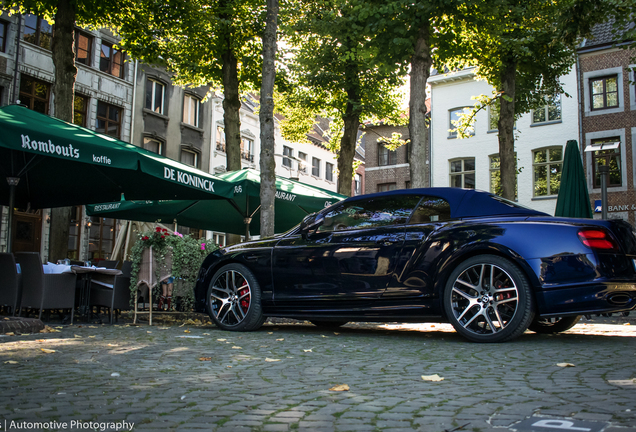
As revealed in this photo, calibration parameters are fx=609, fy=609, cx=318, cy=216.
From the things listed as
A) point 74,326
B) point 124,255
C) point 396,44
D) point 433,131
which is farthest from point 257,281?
point 433,131

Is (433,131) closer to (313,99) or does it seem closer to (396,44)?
(313,99)

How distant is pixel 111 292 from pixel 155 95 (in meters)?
22.2

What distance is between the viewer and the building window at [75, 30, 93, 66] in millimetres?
24734

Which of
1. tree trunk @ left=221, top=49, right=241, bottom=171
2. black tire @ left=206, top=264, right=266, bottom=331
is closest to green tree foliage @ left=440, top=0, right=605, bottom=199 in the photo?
tree trunk @ left=221, top=49, right=241, bottom=171

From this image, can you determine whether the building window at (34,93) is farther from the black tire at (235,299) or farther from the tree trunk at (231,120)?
the black tire at (235,299)

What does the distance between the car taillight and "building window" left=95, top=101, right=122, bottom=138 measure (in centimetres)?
2316

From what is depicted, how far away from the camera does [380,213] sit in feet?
22.5

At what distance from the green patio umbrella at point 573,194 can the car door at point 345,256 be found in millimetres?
6786

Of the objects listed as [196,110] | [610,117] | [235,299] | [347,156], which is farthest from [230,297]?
[196,110]

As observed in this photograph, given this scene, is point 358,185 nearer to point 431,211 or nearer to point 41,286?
point 41,286

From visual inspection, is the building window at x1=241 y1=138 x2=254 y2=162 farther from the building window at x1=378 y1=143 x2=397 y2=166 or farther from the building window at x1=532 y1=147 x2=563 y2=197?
the building window at x1=532 y1=147 x2=563 y2=197

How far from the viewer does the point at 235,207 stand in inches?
514

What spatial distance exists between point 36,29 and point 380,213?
20.5 metres

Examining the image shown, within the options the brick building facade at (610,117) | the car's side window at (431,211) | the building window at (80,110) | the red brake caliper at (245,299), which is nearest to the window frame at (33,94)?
the building window at (80,110)
